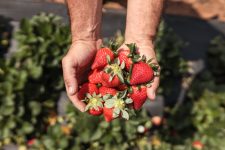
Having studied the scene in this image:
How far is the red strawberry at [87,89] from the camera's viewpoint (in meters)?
2.03

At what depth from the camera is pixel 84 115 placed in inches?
127

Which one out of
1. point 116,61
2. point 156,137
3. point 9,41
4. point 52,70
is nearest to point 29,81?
point 52,70

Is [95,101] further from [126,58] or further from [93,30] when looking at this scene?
[93,30]

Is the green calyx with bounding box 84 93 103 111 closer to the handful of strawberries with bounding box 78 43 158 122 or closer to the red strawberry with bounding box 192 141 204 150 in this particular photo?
the handful of strawberries with bounding box 78 43 158 122

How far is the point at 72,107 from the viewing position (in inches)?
132

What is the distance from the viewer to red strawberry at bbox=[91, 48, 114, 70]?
6.59ft

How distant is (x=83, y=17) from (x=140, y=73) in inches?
18.8

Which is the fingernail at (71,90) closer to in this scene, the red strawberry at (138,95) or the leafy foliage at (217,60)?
the red strawberry at (138,95)

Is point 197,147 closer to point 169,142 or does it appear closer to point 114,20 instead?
point 169,142

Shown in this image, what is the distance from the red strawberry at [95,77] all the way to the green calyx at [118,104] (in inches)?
4.9

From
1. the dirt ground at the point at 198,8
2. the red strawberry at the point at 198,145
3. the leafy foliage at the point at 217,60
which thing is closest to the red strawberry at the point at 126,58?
the red strawberry at the point at 198,145

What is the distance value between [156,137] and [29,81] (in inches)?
41.8

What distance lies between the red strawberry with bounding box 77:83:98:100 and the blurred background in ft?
3.85

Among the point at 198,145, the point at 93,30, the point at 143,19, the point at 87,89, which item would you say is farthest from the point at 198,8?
the point at 87,89
